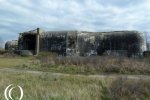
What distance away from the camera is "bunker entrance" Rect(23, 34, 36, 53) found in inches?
2164

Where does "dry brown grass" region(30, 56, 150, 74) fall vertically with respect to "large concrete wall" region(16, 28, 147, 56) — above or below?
below

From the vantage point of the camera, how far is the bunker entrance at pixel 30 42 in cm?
5497

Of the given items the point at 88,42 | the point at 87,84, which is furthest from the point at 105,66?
the point at 88,42

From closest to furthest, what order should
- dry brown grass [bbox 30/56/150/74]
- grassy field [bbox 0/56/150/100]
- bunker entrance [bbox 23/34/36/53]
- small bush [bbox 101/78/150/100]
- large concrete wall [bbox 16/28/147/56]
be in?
grassy field [bbox 0/56/150/100], small bush [bbox 101/78/150/100], dry brown grass [bbox 30/56/150/74], large concrete wall [bbox 16/28/147/56], bunker entrance [bbox 23/34/36/53]

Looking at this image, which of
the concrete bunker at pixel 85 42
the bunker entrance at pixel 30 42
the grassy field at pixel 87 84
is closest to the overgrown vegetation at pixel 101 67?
the grassy field at pixel 87 84

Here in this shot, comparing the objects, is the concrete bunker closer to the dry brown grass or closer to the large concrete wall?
the large concrete wall

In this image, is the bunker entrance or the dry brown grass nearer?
the dry brown grass

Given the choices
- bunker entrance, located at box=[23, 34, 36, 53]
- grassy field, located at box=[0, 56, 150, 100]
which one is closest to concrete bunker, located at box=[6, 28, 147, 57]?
bunker entrance, located at box=[23, 34, 36, 53]

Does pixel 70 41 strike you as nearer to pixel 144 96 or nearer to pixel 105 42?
pixel 105 42

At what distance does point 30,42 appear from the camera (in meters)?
55.7

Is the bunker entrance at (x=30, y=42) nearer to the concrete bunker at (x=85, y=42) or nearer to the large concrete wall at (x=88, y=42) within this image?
the concrete bunker at (x=85, y=42)

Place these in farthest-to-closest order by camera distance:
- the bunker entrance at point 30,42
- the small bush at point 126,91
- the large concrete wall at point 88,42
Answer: the bunker entrance at point 30,42 < the large concrete wall at point 88,42 < the small bush at point 126,91

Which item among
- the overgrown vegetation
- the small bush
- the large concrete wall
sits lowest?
the small bush

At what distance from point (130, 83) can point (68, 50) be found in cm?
3631
